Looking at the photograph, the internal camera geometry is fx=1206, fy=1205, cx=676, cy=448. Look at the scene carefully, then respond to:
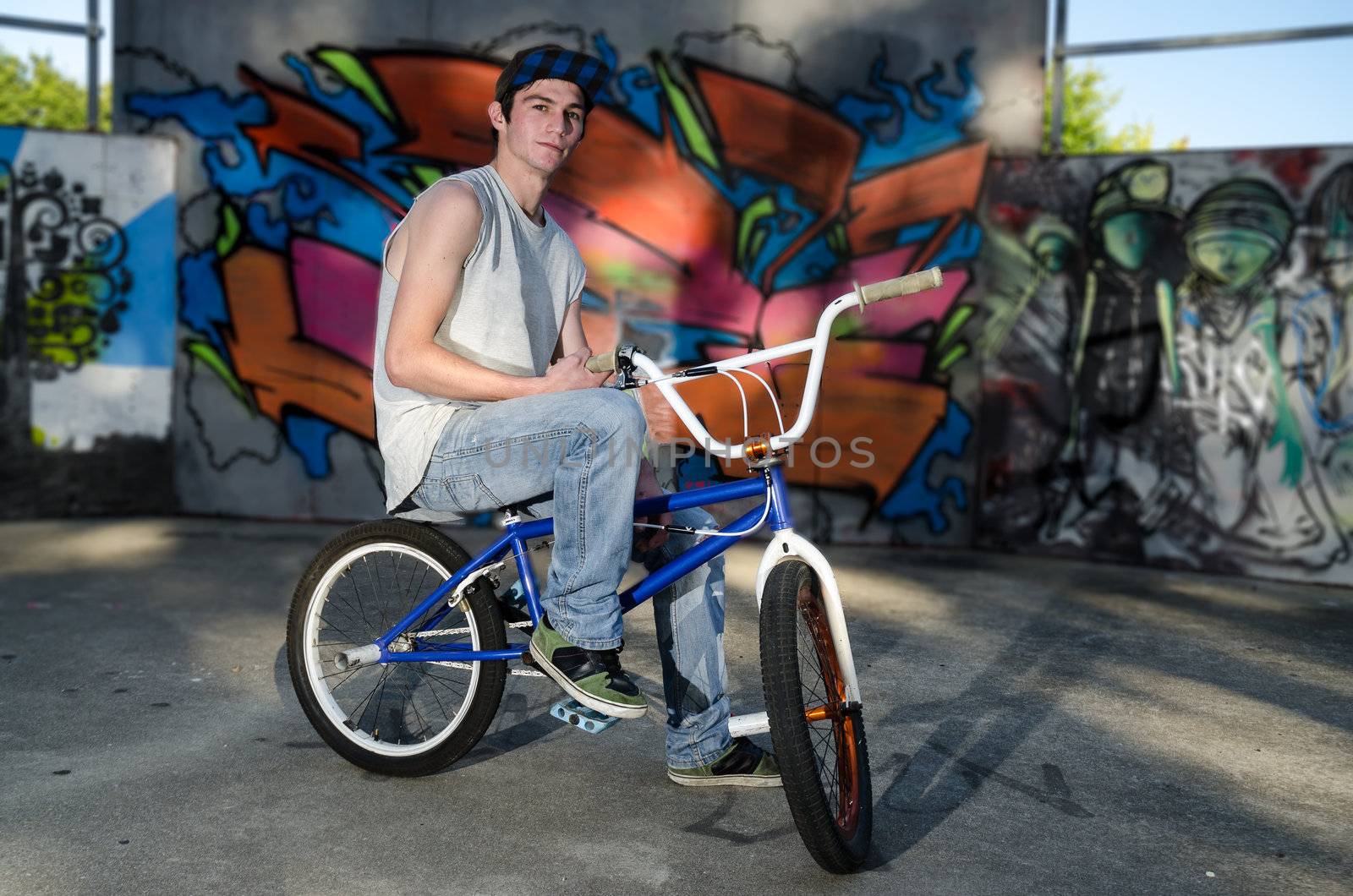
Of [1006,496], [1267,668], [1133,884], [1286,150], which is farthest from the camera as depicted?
[1006,496]

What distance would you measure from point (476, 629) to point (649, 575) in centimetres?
53

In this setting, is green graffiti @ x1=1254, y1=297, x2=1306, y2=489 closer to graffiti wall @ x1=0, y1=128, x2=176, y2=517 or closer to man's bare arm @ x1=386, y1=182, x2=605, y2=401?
man's bare arm @ x1=386, y1=182, x2=605, y2=401

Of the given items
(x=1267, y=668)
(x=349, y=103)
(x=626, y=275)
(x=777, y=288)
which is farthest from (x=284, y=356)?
(x=1267, y=668)

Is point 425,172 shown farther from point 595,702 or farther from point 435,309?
point 595,702

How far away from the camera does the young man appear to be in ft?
10.0

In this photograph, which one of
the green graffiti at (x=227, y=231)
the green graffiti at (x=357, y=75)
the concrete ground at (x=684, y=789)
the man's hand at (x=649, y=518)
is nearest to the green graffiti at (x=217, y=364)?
the green graffiti at (x=227, y=231)

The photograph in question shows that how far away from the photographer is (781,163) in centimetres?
786

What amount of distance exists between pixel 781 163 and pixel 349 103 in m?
2.92

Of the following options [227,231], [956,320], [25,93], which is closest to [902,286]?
[956,320]

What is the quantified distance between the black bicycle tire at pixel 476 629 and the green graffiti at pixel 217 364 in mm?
5049

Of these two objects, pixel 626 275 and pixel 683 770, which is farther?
pixel 626 275

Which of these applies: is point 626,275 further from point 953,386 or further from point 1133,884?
point 1133,884

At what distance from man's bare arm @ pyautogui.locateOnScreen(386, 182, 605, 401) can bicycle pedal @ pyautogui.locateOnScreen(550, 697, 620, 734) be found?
844 mm

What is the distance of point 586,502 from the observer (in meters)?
3.04
